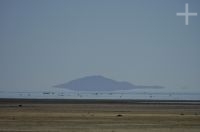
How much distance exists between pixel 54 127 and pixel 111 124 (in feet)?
21.7

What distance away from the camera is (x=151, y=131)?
147 ft

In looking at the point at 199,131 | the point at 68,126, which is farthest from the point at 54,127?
the point at 199,131

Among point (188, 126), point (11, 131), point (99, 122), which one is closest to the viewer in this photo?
point (11, 131)

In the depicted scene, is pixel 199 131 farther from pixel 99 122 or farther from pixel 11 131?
pixel 11 131

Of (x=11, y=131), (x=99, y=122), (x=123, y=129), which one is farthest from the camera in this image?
(x=99, y=122)

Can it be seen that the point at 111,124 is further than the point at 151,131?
Yes

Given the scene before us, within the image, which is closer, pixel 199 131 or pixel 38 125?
pixel 199 131

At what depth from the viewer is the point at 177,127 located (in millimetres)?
48562

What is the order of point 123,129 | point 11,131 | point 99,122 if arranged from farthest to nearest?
point 99,122, point 123,129, point 11,131

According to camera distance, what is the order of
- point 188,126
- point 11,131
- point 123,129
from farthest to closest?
point 188,126
point 123,129
point 11,131

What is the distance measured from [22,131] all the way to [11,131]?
873 millimetres

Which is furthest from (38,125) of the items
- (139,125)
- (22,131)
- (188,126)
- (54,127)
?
(188,126)

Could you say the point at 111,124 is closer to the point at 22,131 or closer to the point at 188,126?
the point at 188,126

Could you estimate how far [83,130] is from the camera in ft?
147
